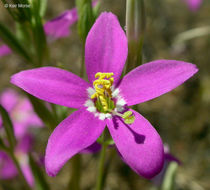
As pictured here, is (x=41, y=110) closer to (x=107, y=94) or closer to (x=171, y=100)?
(x=107, y=94)

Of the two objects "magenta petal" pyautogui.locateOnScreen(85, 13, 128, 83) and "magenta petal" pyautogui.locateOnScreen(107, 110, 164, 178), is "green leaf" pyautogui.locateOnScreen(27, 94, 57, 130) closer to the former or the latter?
"magenta petal" pyautogui.locateOnScreen(85, 13, 128, 83)

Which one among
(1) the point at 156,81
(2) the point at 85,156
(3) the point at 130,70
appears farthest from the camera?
(2) the point at 85,156

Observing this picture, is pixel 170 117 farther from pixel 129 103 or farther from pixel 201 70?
pixel 129 103

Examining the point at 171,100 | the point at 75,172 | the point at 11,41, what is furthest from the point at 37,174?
the point at 171,100

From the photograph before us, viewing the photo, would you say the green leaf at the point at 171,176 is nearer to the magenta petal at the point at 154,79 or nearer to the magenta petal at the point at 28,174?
Result: the magenta petal at the point at 154,79

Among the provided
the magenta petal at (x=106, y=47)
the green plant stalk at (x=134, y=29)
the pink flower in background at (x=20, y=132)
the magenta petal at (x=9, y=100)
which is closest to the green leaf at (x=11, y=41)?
the magenta petal at (x=106, y=47)

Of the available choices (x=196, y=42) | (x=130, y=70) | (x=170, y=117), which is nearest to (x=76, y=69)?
(x=170, y=117)
